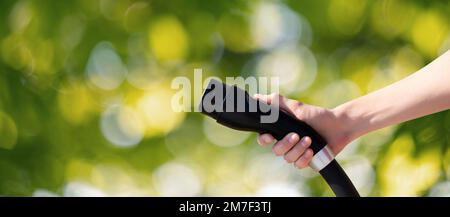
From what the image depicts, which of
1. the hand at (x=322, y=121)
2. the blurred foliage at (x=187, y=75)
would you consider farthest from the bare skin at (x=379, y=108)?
the blurred foliage at (x=187, y=75)

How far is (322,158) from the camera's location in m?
0.86

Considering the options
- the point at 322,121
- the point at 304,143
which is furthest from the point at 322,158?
the point at 322,121

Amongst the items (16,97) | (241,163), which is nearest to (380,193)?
(241,163)

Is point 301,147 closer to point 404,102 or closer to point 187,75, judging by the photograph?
point 404,102

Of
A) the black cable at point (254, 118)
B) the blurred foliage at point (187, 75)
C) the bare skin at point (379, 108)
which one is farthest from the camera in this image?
the blurred foliage at point (187, 75)

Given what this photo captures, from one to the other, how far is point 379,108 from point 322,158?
19cm

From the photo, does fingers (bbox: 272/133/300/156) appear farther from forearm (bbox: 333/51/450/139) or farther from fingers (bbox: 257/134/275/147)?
forearm (bbox: 333/51/450/139)

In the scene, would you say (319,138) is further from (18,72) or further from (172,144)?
(18,72)

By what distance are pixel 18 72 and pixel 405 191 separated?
991 millimetres

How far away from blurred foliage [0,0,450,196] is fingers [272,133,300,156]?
581 mm

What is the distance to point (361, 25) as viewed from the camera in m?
1.47

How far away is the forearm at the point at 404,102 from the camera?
94 cm

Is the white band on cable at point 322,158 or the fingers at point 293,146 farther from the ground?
the fingers at point 293,146

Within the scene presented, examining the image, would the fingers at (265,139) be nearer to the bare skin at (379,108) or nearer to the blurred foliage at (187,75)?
the bare skin at (379,108)
